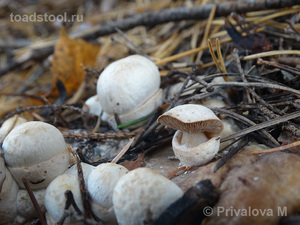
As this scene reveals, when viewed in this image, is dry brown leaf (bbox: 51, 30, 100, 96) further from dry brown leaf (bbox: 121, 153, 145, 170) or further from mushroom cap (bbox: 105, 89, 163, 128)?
dry brown leaf (bbox: 121, 153, 145, 170)

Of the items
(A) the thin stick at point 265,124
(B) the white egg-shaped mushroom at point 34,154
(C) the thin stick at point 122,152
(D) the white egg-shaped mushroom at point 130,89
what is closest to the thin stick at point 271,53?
(A) the thin stick at point 265,124

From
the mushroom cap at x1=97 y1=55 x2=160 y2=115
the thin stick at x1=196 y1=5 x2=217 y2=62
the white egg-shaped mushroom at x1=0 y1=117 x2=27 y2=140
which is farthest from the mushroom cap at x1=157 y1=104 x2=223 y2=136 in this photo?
the thin stick at x1=196 y1=5 x2=217 y2=62

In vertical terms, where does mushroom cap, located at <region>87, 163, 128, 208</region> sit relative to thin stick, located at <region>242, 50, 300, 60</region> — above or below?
below

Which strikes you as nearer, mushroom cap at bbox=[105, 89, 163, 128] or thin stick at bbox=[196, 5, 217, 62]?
mushroom cap at bbox=[105, 89, 163, 128]

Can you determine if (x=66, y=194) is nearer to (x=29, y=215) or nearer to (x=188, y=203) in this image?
(x=29, y=215)

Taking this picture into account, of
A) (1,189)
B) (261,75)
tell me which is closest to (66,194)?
(1,189)

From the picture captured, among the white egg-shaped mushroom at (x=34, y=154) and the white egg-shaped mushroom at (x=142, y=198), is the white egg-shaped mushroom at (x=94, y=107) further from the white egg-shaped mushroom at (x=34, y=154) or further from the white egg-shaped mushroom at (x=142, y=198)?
the white egg-shaped mushroom at (x=142, y=198)
